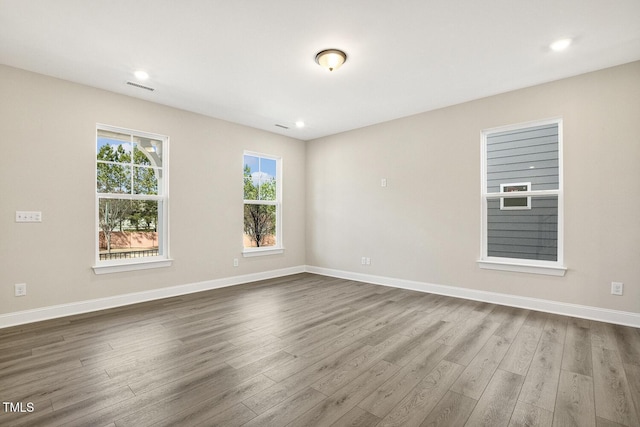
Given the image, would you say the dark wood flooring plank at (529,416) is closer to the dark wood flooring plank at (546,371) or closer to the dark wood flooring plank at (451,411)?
the dark wood flooring plank at (546,371)

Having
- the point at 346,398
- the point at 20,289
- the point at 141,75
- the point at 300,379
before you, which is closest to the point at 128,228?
the point at 20,289

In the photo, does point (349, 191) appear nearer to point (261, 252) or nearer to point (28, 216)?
point (261, 252)

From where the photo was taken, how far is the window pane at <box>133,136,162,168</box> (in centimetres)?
429

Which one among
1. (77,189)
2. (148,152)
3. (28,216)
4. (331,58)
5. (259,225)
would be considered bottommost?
(259,225)

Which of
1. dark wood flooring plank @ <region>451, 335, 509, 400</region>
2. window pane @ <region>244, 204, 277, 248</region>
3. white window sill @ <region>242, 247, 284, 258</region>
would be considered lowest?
dark wood flooring plank @ <region>451, 335, 509, 400</region>

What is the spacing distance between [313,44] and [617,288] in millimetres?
4101

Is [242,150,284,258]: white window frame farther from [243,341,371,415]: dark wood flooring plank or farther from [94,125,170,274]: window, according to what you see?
[243,341,371,415]: dark wood flooring plank

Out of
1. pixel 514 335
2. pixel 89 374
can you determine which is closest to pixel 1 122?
pixel 89 374

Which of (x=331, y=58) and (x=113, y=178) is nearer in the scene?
(x=331, y=58)

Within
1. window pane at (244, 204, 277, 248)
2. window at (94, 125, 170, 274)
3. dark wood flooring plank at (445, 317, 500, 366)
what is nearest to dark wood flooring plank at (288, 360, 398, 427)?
dark wood flooring plank at (445, 317, 500, 366)

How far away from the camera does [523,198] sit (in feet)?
13.1

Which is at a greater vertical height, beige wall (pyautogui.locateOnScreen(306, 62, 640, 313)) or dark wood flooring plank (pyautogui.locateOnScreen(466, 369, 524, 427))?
beige wall (pyautogui.locateOnScreen(306, 62, 640, 313))

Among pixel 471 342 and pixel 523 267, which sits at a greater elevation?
pixel 523 267

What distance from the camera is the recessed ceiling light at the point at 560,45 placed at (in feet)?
9.32
